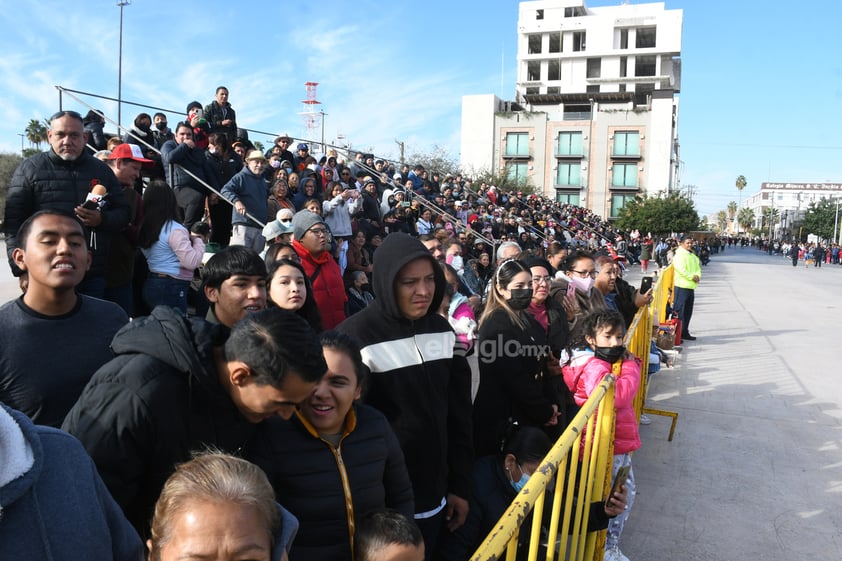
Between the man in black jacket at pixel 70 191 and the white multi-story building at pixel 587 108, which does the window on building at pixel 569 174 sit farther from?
the man in black jacket at pixel 70 191

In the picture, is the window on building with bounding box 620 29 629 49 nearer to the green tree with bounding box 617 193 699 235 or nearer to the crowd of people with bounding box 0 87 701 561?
the green tree with bounding box 617 193 699 235

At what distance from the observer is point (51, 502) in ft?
3.21

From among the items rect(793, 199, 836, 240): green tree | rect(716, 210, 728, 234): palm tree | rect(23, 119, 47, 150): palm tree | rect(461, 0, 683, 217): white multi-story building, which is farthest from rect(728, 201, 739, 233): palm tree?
rect(23, 119, 47, 150): palm tree

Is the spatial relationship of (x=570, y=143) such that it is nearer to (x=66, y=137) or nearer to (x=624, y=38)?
(x=624, y=38)

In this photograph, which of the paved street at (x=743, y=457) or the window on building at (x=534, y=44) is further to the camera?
the window on building at (x=534, y=44)

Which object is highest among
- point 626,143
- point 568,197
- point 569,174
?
point 626,143

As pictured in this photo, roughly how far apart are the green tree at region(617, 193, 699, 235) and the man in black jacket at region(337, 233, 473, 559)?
46224mm

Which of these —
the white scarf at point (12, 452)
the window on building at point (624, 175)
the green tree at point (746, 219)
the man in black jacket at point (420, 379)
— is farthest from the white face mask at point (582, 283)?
the green tree at point (746, 219)

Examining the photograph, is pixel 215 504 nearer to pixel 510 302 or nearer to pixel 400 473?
pixel 400 473

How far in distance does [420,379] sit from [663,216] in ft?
153

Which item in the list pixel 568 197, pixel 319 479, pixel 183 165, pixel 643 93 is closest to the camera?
pixel 319 479

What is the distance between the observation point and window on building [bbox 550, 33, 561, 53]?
62.0 metres

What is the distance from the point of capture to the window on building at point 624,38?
59.7m

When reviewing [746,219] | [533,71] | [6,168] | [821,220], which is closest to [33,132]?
[6,168]
